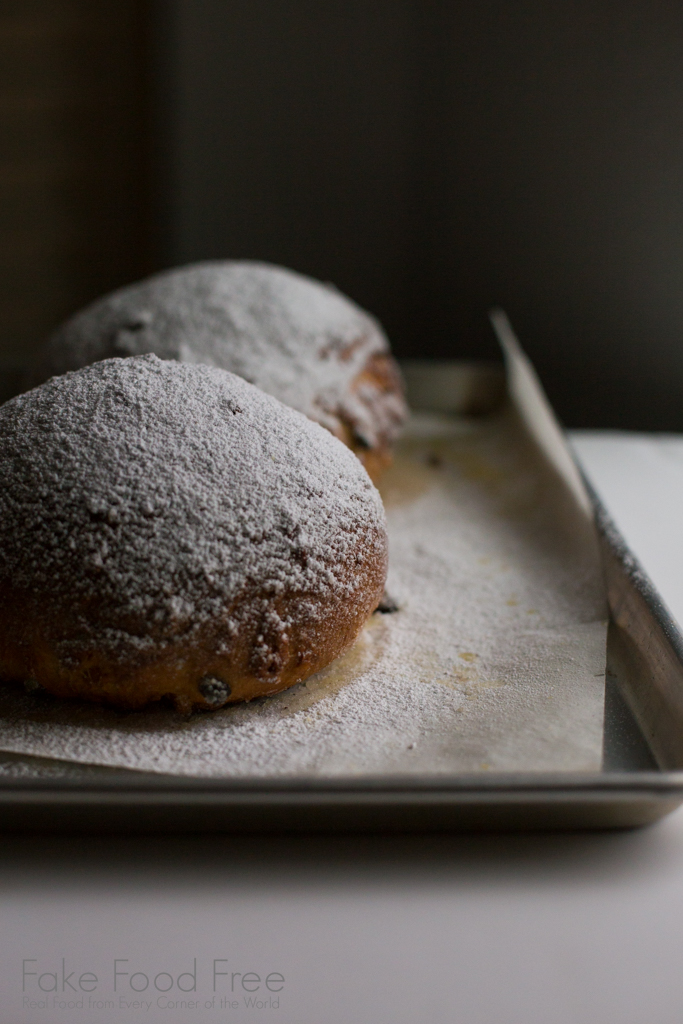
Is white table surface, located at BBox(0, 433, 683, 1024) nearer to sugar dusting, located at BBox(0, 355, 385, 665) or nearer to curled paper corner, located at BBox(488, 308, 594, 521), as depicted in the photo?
sugar dusting, located at BBox(0, 355, 385, 665)

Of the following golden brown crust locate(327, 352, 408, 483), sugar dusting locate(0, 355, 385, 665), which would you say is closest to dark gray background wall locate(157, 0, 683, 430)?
golden brown crust locate(327, 352, 408, 483)

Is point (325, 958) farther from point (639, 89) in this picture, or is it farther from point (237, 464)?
Result: point (639, 89)

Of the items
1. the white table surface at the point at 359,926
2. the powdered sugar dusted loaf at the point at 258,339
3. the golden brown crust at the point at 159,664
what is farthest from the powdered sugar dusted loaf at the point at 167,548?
the powdered sugar dusted loaf at the point at 258,339

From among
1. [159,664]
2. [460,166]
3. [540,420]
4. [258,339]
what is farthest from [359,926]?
[460,166]

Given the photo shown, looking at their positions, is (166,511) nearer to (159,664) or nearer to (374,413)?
(159,664)

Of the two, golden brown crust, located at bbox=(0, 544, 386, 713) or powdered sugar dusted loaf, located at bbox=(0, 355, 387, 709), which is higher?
powdered sugar dusted loaf, located at bbox=(0, 355, 387, 709)
